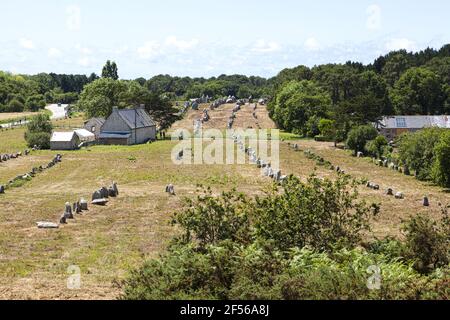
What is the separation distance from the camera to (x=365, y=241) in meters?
21.6

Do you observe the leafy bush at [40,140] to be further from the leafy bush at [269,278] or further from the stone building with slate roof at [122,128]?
the leafy bush at [269,278]

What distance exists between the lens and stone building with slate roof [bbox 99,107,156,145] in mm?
69188

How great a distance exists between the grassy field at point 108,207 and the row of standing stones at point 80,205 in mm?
411

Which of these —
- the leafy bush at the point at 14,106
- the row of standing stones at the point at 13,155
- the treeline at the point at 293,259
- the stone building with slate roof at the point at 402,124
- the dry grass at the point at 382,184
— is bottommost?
the dry grass at the point at 382,184

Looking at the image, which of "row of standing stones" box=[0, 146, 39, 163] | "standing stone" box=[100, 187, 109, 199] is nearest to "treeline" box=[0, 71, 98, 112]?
"row of standing stones" box=[0, 146, 39, 163]

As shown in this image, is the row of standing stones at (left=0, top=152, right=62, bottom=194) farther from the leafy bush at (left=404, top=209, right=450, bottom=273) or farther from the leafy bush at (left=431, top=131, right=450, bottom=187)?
the leafy bush at (left=431, top=131, right=450, bottom=187)

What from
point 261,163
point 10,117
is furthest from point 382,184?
point 10,117

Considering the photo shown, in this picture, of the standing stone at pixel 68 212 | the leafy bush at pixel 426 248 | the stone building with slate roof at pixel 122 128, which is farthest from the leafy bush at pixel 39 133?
the leafy bush at pixel 426 248

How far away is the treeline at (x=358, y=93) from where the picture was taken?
70250 mm

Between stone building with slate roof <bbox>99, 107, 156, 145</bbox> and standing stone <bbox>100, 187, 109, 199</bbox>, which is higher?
stone building with slate roof <bbox>99, 107, 156, 145</bbox>

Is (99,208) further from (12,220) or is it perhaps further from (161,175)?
(161,175)

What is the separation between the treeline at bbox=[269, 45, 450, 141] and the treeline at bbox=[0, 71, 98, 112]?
5716 centimetres

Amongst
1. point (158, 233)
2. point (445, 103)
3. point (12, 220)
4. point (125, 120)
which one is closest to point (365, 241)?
point (158, 233)

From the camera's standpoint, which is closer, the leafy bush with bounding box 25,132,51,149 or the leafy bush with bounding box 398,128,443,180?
the leafy bush with bounding box 398,128,443,180
